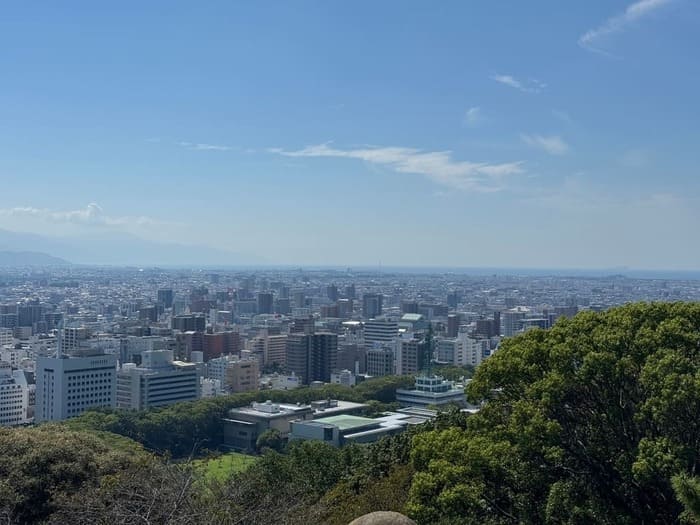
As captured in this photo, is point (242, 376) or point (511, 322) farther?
point (511, 322)

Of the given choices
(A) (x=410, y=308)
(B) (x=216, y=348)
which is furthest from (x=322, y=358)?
(A) (x=410, y=308)

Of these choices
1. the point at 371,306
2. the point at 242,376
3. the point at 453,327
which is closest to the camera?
the point at 242,376

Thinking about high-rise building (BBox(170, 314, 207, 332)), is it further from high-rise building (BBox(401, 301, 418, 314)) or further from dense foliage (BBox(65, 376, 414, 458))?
high-rise building (BBox(401, 301, 418, 314))

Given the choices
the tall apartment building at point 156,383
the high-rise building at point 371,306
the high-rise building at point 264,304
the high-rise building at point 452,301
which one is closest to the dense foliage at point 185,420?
the tall apartment building at point 156,383

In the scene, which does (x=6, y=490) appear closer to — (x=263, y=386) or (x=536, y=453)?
(x=536, y=453)

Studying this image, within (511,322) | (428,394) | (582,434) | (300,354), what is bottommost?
(428,394)

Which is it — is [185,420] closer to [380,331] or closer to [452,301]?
[380,331]
